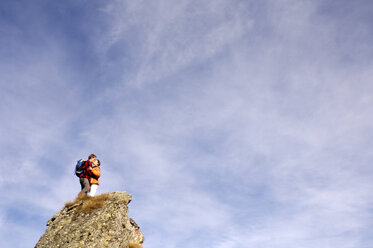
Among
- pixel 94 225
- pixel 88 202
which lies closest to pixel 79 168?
pixel 88 202

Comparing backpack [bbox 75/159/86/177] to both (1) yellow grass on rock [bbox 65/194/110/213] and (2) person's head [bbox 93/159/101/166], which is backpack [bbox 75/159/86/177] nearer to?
(2) person's head [bbox 93/159/101/166]

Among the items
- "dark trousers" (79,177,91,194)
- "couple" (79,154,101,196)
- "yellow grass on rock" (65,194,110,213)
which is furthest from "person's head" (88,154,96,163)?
"yellow grass on rock" (65,194,110,213)

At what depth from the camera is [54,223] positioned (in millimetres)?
15336

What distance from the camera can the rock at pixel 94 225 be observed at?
43.9ft

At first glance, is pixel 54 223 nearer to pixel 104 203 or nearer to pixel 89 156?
pixel 104 203

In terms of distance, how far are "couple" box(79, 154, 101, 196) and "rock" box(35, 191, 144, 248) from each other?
67 centimetres

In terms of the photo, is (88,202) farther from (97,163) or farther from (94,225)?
(97,163)

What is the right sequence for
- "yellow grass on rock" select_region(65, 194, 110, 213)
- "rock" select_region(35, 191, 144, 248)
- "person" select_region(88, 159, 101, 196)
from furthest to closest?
"person" select_region(88, 159, 101, 196)
"yellow grass on rock" select_region(65, 194, 110, 213)
"rock" select_region(35, 191, 144, 248)

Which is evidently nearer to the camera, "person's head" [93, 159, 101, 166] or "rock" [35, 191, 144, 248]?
"rock" [35, 191, 144, 248]

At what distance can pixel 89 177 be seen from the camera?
56.6 ft

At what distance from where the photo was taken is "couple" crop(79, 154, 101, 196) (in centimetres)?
1711

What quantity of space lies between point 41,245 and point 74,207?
98.0 inches

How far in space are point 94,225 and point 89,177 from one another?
412 centimetres

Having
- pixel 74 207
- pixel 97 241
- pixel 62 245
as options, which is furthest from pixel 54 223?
pixel 97 241
